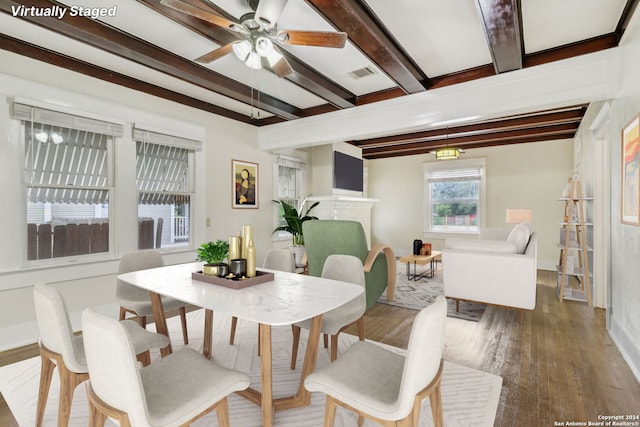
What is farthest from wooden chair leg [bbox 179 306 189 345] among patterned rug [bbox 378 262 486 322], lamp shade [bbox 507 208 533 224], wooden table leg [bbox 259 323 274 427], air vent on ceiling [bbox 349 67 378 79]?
lamp shade [bbox 507 208 533 224]

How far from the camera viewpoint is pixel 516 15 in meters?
2.12

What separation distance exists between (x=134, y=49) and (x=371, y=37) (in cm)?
198

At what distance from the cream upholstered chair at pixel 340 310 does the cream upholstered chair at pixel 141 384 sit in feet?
2.47

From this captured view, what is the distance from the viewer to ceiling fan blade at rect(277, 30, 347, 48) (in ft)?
6.23

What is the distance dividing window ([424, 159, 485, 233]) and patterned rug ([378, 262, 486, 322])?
1.87 m

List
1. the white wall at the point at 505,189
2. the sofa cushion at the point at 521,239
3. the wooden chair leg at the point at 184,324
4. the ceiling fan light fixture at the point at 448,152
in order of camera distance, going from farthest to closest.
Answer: the white wall at the point at 505,189 < the ceiling fan light fixture at the point at 448,152 < the sofa cushion at the point at 521,239 < the wooden chair leg at the point at 184,324

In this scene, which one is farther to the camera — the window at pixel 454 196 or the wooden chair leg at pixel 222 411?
the window at pixel 454 196

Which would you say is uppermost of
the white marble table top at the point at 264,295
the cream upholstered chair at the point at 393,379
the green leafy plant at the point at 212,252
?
the green leafy plant at the point at 212,252

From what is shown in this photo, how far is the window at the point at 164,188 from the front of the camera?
140 inches

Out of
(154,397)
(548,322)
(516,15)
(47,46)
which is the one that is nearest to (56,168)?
(47,46)

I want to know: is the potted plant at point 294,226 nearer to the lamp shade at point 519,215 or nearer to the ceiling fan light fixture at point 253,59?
the ceiling fan light fixture at point 253,59

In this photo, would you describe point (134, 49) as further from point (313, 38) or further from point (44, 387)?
point (44, 387)

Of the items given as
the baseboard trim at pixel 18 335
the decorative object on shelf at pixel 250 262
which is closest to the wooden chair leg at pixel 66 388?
the decorative object on shelf at pixel 250 262

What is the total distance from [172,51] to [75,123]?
1.18 meters
